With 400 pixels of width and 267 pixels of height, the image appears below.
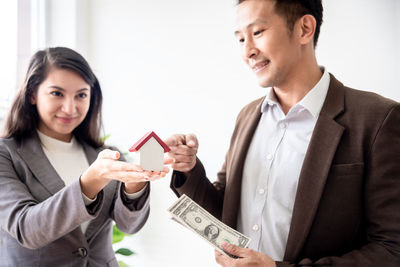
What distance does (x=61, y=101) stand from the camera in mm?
1706

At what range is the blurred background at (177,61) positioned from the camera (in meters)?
3.18

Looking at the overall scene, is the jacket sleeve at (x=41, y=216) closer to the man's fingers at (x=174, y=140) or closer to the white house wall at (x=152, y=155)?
the white house wall at (x=152, y=155)

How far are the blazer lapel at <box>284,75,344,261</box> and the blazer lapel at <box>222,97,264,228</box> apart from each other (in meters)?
0.30

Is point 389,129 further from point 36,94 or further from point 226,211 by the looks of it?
point 36,94

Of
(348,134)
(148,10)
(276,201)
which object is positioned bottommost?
(276,201)

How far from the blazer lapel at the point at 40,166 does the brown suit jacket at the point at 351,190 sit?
3.34 feet

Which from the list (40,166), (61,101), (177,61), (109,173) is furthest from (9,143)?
(177,61)

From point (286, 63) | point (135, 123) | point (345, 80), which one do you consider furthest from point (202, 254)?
point (286, 63)

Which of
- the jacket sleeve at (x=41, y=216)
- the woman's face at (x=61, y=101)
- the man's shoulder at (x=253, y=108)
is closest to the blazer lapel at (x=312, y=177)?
the man's shoulder at (x=253, y=108)

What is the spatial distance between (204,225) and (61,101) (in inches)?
36.0

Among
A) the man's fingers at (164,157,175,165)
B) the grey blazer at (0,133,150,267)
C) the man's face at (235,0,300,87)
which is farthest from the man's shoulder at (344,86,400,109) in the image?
the grey blazer at (0,133,150,267)

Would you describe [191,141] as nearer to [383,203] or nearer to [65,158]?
[65,158]

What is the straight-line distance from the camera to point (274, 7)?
1448 millimetres

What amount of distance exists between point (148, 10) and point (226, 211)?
97.2 inches
